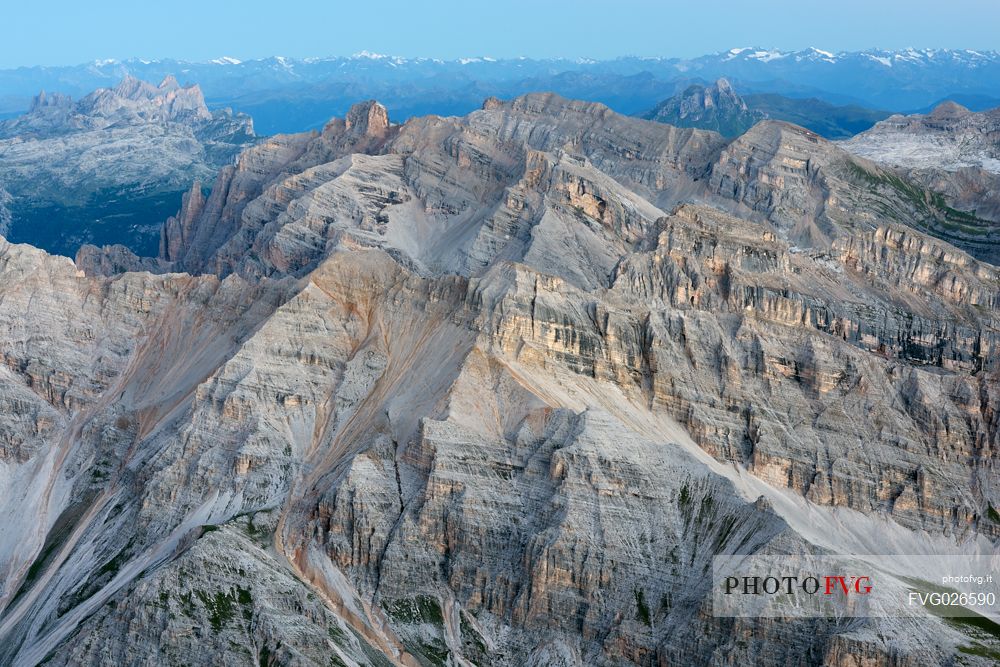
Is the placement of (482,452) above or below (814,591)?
above

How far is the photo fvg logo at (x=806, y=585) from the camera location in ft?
333

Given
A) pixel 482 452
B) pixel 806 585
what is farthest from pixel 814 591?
pixel 482 452

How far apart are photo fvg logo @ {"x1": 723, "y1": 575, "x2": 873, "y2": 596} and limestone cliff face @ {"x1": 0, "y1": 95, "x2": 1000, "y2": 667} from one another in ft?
11.0

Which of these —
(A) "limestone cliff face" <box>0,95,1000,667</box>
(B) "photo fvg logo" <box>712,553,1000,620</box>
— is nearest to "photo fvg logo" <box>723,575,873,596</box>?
(B) "photo fvg logo" <box>712,553,1000,620</box>

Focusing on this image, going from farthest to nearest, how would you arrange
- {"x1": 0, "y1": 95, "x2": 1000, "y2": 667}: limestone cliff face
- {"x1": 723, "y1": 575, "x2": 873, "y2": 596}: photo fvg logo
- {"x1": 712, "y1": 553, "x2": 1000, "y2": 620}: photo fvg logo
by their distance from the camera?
{"x1": 0, "y1": 95, "x2": 1000, "y2": 667}: limestone cliff face, {"x1": 723, "y1": 575, "x2": 873, "y2": 596}: photo fvg logo, {"x1": 712, "y1": 553, "x2": 1000, "y2": 620}: photo fvg logo

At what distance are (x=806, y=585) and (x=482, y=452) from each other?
34.9 m

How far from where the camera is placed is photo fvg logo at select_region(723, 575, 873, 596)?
101 m

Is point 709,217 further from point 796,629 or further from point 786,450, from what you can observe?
point 796,629

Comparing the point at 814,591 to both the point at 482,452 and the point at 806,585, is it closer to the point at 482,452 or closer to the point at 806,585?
the point at 806,585

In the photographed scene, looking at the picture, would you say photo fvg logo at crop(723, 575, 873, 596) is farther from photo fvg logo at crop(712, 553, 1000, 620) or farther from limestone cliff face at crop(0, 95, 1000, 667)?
limestone cliff face at crop(0, 95, 1000, 667)

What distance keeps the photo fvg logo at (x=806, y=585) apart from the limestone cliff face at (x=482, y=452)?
337 centimetres

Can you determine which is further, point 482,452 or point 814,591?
point 482,452

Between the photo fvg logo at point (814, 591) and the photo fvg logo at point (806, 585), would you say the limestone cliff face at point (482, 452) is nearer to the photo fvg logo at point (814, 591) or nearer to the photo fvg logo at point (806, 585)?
the photo fvg logo at point (814, 591)

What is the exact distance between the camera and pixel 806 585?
102250 millimetres
